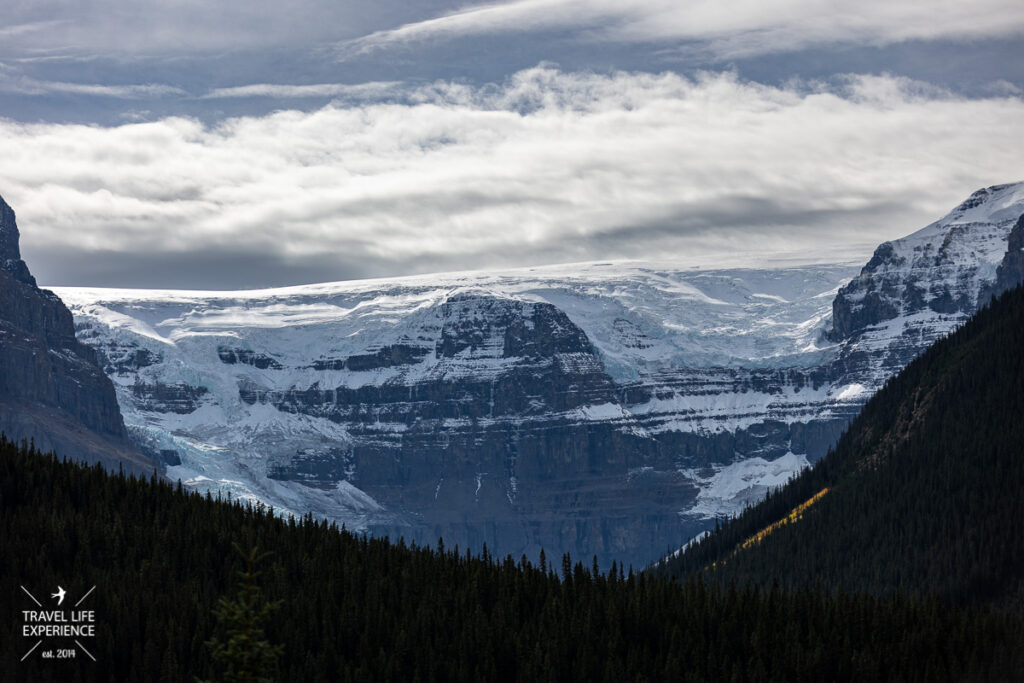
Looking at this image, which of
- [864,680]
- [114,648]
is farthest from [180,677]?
[864,680]

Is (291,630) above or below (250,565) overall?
below

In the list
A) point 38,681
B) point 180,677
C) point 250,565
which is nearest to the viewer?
point 250,565

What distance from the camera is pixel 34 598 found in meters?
197

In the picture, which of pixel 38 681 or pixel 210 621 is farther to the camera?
pixel 210 621

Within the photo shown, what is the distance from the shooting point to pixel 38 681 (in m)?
172

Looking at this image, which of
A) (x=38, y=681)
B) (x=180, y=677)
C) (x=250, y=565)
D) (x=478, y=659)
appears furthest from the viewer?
(x=478, y=659)

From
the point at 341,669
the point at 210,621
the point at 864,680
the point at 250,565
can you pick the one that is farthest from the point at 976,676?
the point at 250,565

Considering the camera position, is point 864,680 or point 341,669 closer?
point 341,669

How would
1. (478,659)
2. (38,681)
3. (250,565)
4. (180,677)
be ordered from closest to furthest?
1. (250,565)
2. (38,681)
3. (180,677)
4. (478,659)

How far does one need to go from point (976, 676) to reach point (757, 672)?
24.2 m

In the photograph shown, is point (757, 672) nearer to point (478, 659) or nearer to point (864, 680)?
point (864, 680)

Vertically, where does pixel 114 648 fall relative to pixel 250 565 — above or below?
below

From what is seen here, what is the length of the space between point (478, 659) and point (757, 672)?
2982 cm

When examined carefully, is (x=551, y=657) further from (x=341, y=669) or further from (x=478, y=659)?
(x=341, y=669)
